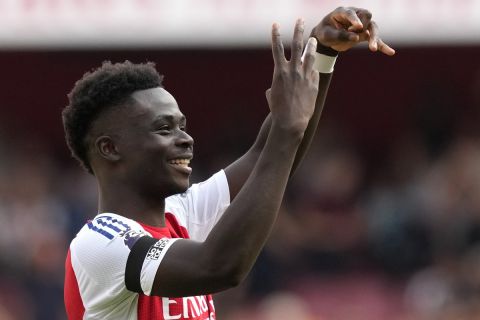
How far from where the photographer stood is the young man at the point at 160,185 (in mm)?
3574

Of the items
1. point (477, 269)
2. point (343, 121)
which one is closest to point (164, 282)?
point (477, 269)

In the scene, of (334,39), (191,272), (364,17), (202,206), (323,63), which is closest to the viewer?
(191,272)

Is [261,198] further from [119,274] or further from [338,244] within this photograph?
[338,244]

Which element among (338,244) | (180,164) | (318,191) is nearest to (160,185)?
(180,164)

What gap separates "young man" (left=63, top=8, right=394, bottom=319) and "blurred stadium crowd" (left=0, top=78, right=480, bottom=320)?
5.00 meters

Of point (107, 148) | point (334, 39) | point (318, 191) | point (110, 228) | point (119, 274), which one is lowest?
point (318, 191)

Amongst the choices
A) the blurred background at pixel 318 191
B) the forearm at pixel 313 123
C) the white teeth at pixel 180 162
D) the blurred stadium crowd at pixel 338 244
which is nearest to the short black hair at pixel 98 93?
the white teeth at pixel 180 162

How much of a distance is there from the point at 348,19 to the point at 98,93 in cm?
96

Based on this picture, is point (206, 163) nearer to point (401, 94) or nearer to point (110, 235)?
point (401, 94)

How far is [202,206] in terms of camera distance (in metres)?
4.65

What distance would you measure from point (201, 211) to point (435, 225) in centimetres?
548

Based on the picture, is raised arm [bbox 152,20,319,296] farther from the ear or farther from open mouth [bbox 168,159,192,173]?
the ear

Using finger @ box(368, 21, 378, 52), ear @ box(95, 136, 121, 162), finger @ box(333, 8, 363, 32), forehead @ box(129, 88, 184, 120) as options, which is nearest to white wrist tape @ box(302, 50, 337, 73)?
finger @ box(333, 8, 363, 32)

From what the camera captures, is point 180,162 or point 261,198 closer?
point 261,198
